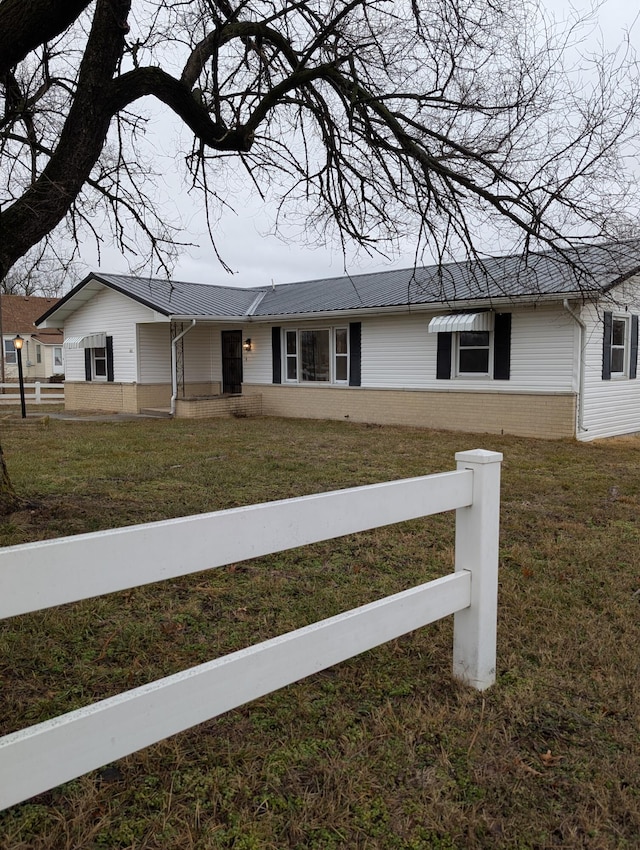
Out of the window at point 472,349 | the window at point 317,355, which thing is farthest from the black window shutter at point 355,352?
the window at point 472,349

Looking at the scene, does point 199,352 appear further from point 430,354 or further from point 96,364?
point 430,354

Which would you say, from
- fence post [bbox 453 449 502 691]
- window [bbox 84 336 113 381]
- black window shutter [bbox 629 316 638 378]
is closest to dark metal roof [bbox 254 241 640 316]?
black window shutter [bbox 629 316 638 378]

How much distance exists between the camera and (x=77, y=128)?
Result: 5211 mm

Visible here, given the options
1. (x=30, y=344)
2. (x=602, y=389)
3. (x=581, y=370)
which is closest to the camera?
(x=581, y=370)

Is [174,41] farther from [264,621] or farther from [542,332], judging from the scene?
[542,332]

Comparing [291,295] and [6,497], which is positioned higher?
[291,295]

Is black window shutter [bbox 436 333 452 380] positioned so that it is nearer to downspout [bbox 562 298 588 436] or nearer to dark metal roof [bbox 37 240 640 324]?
dark metal roof [bbox 37 240 640 324]

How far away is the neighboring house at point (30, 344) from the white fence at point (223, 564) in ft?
128

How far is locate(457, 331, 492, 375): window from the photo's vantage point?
47.4 ft

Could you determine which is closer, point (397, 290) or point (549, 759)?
point (549, 759)

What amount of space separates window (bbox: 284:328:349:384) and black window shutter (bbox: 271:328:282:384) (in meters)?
0.18

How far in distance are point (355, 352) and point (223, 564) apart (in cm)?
1525

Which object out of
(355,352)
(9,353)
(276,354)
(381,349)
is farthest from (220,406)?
(9,353)

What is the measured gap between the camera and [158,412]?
18562mm
